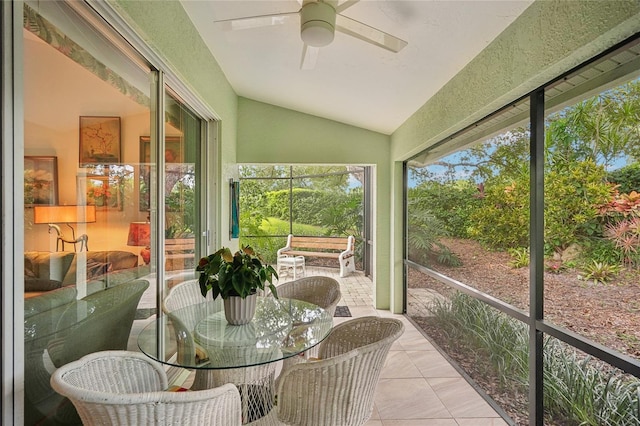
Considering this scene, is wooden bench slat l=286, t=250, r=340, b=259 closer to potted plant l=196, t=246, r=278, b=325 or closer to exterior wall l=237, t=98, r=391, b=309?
exterior wall l=237, t=98, r=391, b=309

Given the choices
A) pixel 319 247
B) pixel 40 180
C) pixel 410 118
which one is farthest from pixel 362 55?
pixel 319 247

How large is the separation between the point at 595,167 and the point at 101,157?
7.94 ft

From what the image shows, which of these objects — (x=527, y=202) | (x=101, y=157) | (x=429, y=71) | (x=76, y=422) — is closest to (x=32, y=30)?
(x=101, y=157)

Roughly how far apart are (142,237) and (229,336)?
2.87ft

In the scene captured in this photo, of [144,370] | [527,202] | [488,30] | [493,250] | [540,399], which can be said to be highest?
[488,30]

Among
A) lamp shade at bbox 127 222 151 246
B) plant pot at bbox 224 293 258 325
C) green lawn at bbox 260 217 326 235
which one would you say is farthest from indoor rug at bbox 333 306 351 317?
green lawn at bbox 260 217 326 235

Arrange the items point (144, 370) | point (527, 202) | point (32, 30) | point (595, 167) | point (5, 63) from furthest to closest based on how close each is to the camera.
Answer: point (527, 202) → point (595, 167) → point (144, 370) → point (32, 30) → point (5, 63)

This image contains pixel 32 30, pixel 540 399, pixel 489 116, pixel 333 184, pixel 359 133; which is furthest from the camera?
pixel 333 184

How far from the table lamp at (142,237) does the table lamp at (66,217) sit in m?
0.34

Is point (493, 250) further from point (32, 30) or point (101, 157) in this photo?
point (32, 30)

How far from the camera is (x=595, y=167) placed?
1543 mm

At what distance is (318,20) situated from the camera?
5.27 ft

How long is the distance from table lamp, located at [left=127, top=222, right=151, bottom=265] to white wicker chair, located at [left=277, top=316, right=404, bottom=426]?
3.83 ft

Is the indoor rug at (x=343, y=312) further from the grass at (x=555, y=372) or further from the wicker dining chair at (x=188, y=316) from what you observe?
the wicker dining chair at (x=188, y=316)
